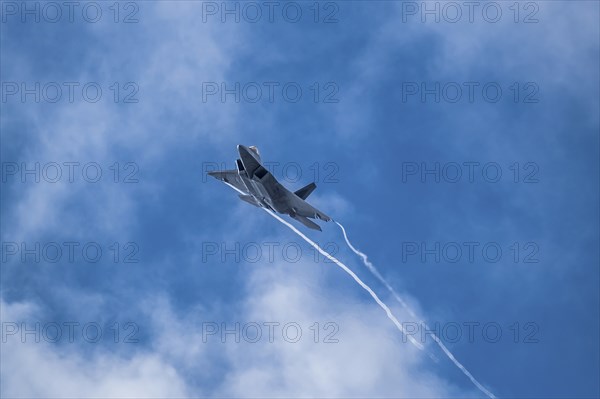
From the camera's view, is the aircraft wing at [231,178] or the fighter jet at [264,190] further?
the aircraft wing at [231,178]

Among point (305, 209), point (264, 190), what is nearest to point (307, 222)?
point (305, 209)

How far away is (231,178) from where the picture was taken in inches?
3775

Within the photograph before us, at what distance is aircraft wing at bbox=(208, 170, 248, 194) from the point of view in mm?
95062

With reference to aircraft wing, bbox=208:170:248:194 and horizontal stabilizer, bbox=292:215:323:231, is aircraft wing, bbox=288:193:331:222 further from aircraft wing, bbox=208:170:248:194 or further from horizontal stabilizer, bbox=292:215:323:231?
aircraft wing, bbox=208:170:248:194

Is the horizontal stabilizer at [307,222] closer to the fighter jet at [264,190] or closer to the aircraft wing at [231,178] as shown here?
the fighter jet at [264,190]

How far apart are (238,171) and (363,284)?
19.2 meters

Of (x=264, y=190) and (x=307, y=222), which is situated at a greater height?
(x=307, y=222)

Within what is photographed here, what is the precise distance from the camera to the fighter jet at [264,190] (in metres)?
90.8

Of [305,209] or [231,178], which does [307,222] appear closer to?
[305,209]

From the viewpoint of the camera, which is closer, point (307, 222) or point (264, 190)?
point (264, 190)

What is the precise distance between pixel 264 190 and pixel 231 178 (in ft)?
16.9

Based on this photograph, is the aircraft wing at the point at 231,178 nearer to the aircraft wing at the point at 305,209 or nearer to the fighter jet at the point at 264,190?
the fighter jet at the point at 264,190

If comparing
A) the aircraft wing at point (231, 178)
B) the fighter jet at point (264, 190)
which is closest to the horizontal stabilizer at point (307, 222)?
the fighter jet at point (264, 190)

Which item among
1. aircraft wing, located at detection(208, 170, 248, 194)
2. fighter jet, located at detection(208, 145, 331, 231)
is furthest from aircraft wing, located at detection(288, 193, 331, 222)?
aircraft wing, located at detection(208, 170, 248, 194)
